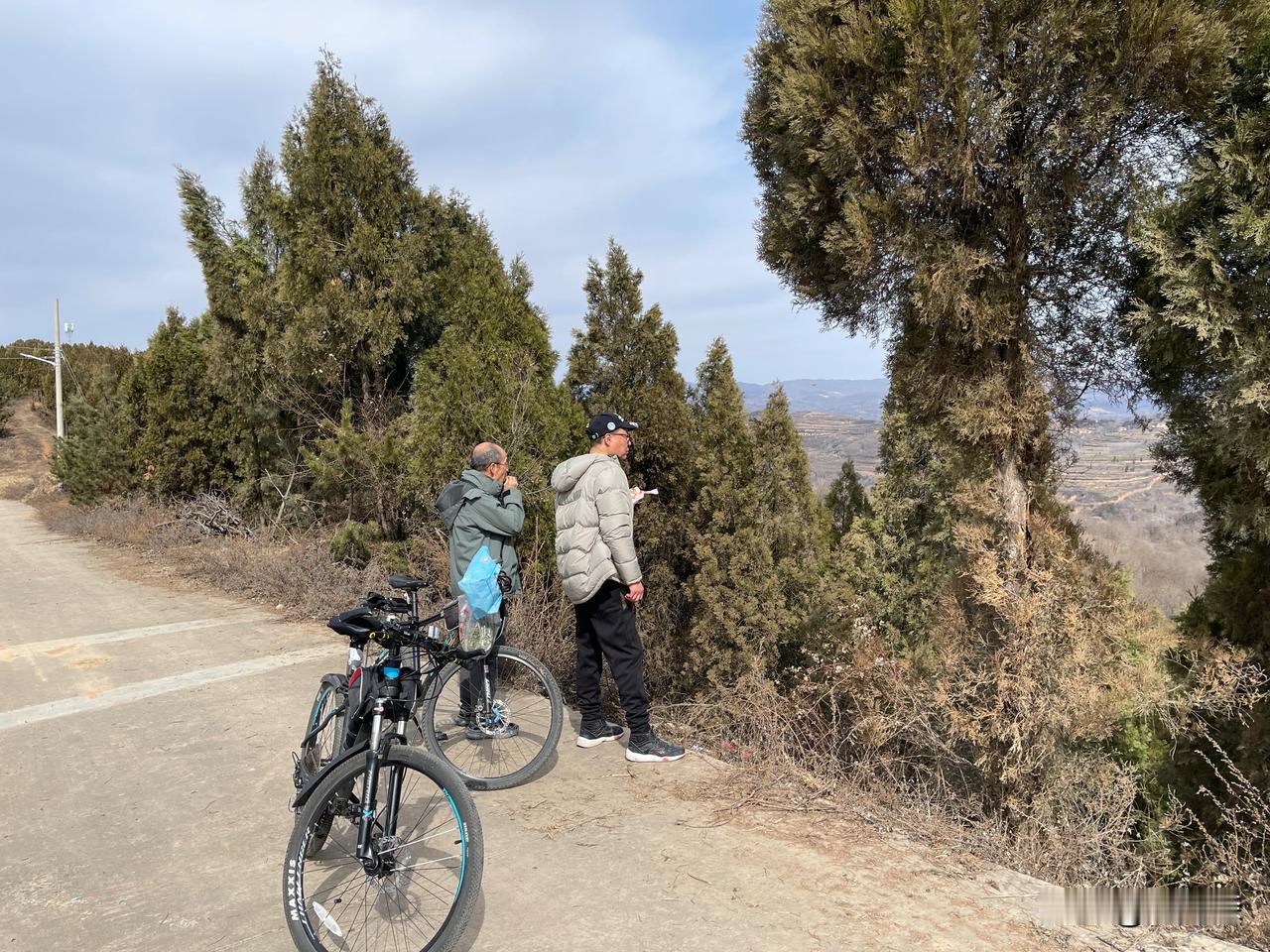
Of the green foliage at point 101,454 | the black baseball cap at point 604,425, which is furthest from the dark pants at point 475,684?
the green foliage at point 101,454

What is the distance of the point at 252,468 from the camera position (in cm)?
1443

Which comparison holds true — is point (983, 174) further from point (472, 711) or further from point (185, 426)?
point (185, 426)

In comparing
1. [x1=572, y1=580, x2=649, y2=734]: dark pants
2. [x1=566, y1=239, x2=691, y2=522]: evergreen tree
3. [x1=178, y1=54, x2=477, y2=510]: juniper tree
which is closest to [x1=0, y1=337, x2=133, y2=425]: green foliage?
[x1=178, y1=54, x2=477, y2=510]: juniper tree

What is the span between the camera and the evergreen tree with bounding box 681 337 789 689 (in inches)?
367

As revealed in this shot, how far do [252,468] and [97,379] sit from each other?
12549mm

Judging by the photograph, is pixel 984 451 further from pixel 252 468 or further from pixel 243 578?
pixel 252 468

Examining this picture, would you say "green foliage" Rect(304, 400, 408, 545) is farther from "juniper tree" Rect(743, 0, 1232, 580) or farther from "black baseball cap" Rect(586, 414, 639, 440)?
"juniper tree" Rect(743, 0, 1232, 580)

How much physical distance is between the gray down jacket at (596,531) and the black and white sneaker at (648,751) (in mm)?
890

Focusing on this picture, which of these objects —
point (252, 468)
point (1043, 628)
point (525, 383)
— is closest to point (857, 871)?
point (1043, 628)

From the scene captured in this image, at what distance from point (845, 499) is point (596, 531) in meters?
16.9

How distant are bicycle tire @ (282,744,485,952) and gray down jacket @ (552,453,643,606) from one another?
1.83m

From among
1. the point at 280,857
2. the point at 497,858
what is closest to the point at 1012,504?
the point at 497,858

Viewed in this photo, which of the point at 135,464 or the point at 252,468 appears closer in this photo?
the point at 252,468

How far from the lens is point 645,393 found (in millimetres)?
9812
